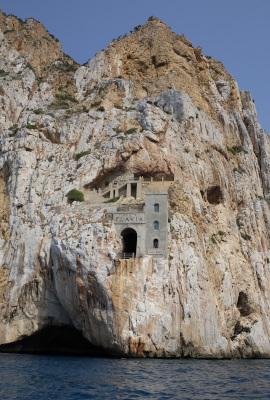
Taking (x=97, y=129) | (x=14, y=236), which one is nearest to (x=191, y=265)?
(x=14, y=236)

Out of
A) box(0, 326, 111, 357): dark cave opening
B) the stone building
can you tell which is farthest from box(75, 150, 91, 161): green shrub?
box(0, 326, 111, 357): dark cave opening

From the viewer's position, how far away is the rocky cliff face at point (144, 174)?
42.5 meters

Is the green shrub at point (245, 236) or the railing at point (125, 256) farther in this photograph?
the green shrub at point (245, 236)

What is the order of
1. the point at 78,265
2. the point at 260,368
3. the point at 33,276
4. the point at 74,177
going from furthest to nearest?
the point at 74,177 → the point at 33,276 → the point at 78,265 → the point at 260,368

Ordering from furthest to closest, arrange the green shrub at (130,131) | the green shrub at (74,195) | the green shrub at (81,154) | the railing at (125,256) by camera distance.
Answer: the green shrub at (130,131), the green shrub at (81,154), the green shrub at (74,195), the railing at (125,256)

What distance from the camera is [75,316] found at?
4434cm

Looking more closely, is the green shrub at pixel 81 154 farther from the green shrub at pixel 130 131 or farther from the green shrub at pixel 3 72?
the green shrub at pixel 3 72

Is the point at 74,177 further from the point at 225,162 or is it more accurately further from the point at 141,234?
the point at 225,162

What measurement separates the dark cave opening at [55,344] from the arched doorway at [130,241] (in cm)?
881

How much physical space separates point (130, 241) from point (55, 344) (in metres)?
12.7

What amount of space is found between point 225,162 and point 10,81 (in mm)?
30877

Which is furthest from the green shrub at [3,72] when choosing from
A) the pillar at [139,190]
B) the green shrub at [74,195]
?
the pillar at [139,190]

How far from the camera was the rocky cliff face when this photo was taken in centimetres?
4253

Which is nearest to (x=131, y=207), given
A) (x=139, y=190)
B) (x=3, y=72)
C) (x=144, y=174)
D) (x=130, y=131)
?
(x=139, y=190)
